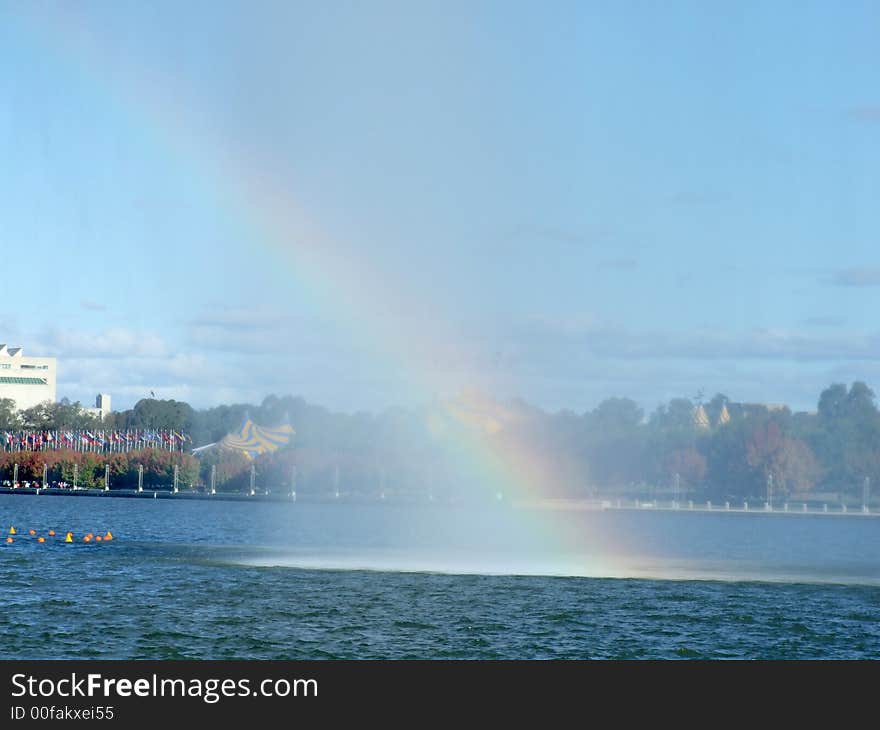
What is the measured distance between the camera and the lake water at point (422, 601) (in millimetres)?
55469

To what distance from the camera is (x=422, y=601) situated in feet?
234

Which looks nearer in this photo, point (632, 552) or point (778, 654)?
point (778, 654)

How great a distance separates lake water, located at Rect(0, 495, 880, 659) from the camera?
55469 mm

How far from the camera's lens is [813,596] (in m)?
78.2

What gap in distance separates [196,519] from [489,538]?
2333 inches
